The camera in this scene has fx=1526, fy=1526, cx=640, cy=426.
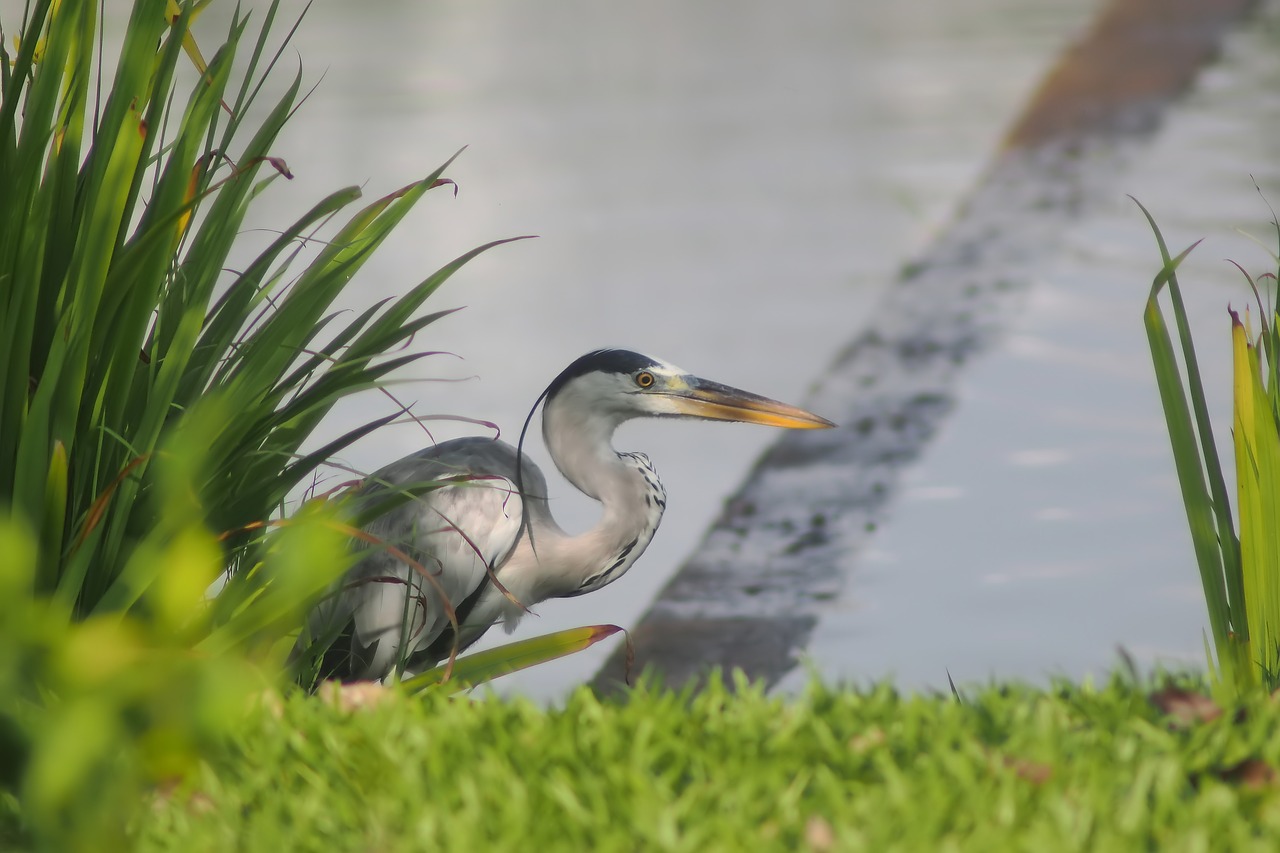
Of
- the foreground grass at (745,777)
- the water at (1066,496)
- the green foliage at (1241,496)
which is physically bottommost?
the water at (1066,496)

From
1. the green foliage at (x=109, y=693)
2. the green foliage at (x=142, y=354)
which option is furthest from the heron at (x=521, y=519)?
the green foliage at (x=109, y=693)

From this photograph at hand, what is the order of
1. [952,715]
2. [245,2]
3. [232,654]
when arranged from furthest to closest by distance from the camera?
[245,2] → [232,654] → [952,715]

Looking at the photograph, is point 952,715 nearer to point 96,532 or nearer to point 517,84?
point 96,532

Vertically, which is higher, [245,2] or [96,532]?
[245,2]

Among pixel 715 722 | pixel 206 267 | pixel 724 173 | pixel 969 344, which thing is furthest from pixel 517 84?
pixel 715 722

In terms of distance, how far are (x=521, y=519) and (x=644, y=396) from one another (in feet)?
1.25

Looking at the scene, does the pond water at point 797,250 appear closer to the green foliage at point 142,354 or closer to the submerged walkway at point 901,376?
the submerged walkway at point 901,376

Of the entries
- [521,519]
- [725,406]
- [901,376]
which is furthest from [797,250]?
[521,519]

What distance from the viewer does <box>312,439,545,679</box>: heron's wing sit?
2725mm

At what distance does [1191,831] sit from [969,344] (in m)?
3.99

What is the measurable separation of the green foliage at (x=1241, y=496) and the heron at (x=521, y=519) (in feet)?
3.70

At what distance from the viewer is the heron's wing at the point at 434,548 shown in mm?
2725

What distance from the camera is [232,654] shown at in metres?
1.65

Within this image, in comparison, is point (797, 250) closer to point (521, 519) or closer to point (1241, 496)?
point (521, 519)
